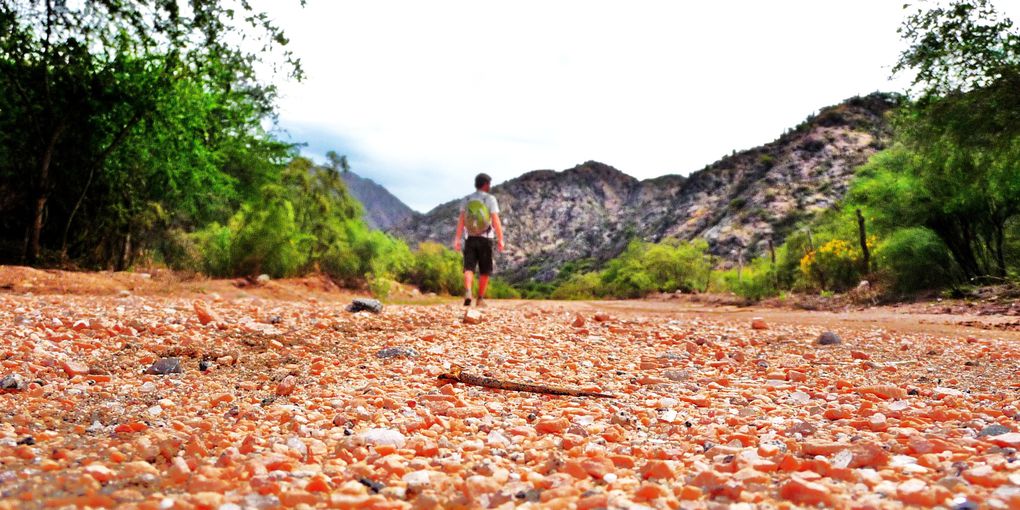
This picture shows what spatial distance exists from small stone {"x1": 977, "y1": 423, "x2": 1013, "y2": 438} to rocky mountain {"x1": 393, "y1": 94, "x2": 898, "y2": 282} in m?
31.0

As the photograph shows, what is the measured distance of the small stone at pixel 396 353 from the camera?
504cm

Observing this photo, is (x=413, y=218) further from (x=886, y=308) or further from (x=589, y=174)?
(x=886, y=308)

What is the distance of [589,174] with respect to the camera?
119 meters

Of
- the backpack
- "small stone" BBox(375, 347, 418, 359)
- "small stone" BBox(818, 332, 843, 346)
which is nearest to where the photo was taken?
"small stone" BBox(375, 347, 418, 359)

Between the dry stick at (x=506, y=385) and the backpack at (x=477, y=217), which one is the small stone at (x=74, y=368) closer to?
the dry stick at (x=506, y=385)

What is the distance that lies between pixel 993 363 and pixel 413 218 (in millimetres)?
112082

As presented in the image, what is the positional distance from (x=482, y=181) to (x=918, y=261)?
13812 millimetres

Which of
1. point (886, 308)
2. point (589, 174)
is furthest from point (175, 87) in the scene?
point (589, 174)

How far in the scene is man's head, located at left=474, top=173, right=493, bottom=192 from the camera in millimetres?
10430

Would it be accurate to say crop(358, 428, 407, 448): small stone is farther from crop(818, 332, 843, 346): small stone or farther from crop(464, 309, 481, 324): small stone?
crop(818, 332, 843, 346): small stone

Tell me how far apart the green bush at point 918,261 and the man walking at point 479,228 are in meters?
13.1

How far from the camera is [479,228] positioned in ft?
33.7

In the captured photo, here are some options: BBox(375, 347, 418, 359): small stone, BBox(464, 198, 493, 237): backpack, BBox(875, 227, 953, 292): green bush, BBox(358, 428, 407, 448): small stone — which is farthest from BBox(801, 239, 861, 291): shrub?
BBox(358, 428, 407, 448): small stone

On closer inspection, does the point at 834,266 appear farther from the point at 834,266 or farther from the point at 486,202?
the point at 486,202
